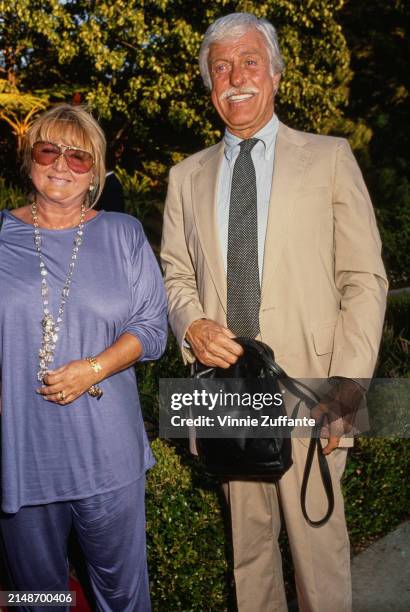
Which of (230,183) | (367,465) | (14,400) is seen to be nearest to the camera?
(14,400)

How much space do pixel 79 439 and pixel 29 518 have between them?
322mm

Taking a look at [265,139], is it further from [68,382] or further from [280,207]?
[68,382]

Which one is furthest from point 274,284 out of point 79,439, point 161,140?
point 161,140

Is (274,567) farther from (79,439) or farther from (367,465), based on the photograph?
(367,465)

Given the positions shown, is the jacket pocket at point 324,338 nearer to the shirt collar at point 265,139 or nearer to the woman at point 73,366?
the woman at point 73,366

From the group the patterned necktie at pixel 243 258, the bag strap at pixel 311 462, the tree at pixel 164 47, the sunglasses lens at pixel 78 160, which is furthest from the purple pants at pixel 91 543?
the tree at pixel 164 47

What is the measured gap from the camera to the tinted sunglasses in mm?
2256

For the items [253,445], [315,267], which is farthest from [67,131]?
[253,445]

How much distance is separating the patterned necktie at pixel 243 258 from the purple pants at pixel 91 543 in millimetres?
716

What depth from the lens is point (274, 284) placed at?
7.81 ft

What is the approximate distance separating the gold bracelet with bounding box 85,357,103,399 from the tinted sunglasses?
2.18 feet

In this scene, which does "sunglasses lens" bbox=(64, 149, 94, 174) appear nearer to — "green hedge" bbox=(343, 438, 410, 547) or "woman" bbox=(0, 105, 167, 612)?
"woman" bbox=(0, 105, 167, 612)

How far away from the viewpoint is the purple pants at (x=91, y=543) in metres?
2.21

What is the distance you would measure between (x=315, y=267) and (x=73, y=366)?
3.06ft
